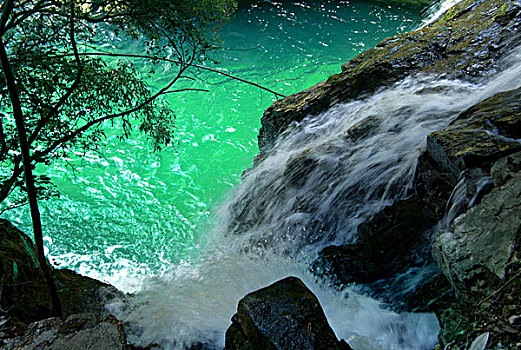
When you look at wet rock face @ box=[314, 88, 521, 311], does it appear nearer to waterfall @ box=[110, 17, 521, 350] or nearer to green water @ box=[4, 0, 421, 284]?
waterfall @ box=[110, 17, 521, 350]

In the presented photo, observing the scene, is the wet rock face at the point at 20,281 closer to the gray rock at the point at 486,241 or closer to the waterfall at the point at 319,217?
the waterfall at the point at 319,217

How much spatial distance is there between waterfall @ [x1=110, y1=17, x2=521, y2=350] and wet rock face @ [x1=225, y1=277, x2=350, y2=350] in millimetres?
701

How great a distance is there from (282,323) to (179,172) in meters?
4.70

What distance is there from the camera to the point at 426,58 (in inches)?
201

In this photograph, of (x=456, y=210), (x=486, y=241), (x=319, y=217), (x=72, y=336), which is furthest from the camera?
(x=319, y=217)

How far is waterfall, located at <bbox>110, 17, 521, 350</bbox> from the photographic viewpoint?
3.29m

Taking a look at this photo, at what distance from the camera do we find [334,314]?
3.38 metres

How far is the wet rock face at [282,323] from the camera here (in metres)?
2.34

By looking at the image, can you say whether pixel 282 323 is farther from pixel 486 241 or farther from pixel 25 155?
pixel 25 155

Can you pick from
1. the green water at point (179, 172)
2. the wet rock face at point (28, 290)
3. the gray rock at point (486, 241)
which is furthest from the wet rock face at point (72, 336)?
the gray rock at point (486, 241)

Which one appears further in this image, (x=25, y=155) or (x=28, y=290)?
(x=28, y=290)

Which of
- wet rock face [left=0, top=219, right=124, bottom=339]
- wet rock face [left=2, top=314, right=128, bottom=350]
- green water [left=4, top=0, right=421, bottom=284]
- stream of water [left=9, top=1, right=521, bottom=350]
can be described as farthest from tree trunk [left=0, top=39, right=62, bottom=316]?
green water [left=4, top=0, right=421, bottom=284]

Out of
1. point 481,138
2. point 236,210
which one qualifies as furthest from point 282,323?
point 236,210

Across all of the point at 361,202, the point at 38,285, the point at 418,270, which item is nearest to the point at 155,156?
the point at 38,285
